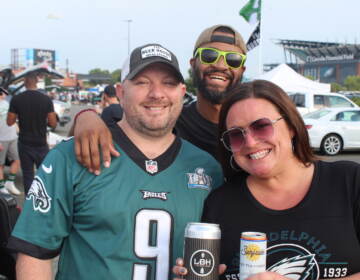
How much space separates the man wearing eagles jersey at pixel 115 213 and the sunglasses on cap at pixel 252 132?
26 centimetres

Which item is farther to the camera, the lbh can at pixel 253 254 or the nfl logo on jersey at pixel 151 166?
the nfl logo on jersey at pixel 151 166

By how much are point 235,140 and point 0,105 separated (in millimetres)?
6391

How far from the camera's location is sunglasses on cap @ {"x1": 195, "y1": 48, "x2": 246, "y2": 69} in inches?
114

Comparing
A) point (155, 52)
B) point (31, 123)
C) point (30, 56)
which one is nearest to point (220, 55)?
point (155, 52)

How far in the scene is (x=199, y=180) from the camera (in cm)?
207

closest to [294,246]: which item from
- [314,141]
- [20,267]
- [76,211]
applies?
[76,211]

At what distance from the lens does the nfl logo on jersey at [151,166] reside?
6.45 ft

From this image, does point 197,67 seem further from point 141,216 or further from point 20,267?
point 20,267

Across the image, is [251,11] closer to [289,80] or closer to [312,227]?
[289,80]

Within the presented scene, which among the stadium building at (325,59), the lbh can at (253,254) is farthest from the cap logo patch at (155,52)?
the stadium building at (325,59)

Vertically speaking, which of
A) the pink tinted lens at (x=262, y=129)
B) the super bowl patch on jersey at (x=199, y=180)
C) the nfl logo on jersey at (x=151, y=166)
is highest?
the pink tinted lens at (x=262, y=129)

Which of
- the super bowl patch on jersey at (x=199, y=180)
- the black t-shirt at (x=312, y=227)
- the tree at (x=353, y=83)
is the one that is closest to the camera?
the black t-shirt at (x=312, y=227)

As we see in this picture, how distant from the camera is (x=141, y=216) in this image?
6.14 ft

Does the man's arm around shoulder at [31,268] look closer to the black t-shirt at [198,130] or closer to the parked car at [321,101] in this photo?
the black t-shirt at [198,130]
